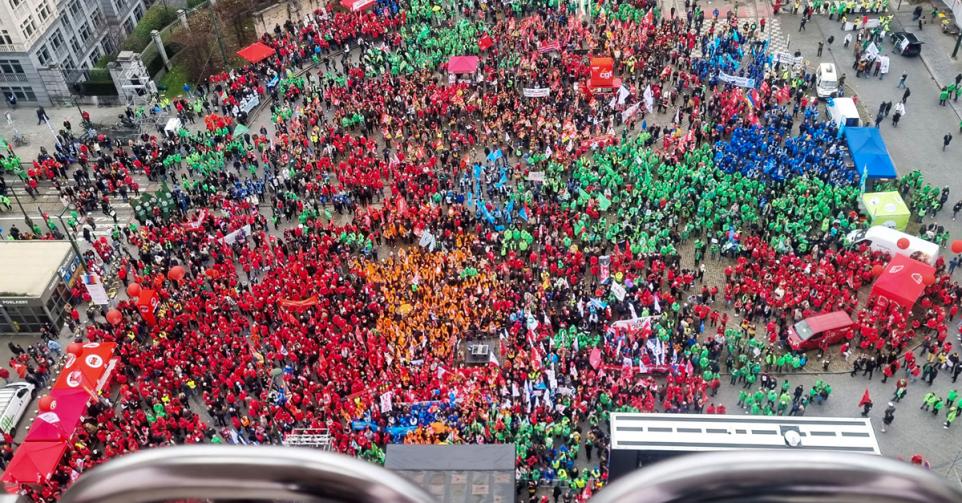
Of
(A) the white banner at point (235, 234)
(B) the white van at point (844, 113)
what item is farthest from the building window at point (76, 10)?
(B) the white van at point (844, 113)

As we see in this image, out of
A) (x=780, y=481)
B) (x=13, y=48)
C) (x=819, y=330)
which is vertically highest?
(x=780, y=481)

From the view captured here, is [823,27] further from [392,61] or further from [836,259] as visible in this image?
[392,61]

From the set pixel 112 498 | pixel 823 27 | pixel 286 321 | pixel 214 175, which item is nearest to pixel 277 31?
pixel 214 175

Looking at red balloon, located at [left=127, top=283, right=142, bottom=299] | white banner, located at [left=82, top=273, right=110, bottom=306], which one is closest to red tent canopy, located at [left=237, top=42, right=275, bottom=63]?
white banner, located at [left=82, top=273, right=110, bottom=306]

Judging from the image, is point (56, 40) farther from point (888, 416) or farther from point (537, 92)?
point (888, 416)

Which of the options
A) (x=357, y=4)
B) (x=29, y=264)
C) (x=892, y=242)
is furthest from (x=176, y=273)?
(x=892, y=242)
